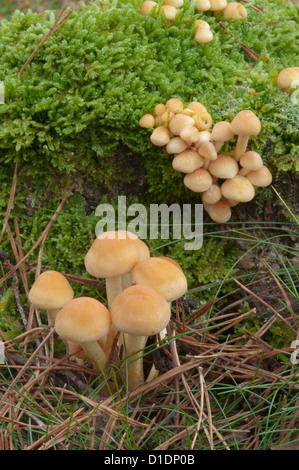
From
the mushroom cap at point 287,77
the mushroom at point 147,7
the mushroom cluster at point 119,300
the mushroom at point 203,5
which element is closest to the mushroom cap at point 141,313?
the mushroom cluster at point 119,300

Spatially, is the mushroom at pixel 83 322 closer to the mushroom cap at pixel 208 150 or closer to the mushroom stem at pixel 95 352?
the mushroom stem at pixel 95 352

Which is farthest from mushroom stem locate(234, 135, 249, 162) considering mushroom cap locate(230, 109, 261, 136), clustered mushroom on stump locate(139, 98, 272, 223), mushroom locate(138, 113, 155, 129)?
mushroom locate(138, 113, 155, 129)

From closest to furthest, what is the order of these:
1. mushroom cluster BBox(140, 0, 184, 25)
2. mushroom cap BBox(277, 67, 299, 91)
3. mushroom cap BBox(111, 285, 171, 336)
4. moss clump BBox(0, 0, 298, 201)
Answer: mushroom cap BBox(111, 285, 171, 336) → moss clump BBox(0, 0, 298, 201) → mushroom cap BBox(277, 67, 299, 91) → mushroom cluster BBox(140, 0, 184, 25)

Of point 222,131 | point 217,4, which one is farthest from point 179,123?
point 217,4

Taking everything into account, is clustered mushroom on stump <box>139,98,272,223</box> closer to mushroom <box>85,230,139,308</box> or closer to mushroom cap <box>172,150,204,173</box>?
mushroom cap <box>172,150,204,173</box>

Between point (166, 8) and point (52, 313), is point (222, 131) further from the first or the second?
point (52, 313)

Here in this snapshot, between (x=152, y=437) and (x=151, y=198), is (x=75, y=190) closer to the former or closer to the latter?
(x=151, y=198)

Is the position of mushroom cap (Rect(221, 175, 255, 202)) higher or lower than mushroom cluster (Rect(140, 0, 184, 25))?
lower
